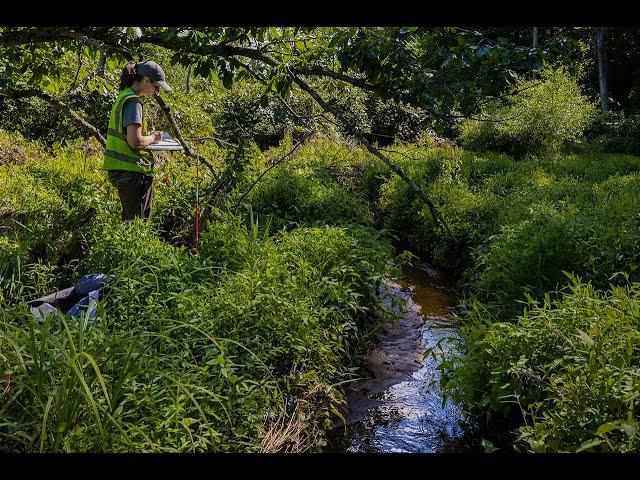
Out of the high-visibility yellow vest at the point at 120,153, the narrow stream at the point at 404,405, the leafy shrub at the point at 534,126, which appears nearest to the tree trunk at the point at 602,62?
the leafy shrub at the point at 534,126

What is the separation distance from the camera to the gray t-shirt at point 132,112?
16.0 ft

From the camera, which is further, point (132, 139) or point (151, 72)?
point (132, 139)

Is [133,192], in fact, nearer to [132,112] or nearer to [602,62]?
[132,112]

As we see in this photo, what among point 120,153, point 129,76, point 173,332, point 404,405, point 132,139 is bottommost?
point 404,405

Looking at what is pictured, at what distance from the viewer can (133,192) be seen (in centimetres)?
519

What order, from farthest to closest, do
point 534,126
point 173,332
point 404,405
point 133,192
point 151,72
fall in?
point 534,126, point 133,192, point 151,72, point 404,405, point 173,332

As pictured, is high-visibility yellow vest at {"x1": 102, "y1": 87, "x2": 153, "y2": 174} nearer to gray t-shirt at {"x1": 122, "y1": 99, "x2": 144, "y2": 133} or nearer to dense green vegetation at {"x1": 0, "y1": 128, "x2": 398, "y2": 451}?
gray t-shirt at {"x1": 122, "y1": 99, "x2": 144, "y2": 133}

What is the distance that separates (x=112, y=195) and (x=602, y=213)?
517cm

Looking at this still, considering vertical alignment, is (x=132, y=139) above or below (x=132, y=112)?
below

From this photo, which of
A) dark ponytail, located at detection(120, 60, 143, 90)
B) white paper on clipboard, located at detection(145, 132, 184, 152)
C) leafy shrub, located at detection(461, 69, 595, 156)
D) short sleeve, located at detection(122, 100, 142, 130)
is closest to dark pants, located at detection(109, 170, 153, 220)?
white paper on clipboard, located at detection(145, 132, 184, 152)

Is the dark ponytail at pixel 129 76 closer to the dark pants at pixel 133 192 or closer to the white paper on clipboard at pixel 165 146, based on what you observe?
the white paper on clipboard at pixel 165 146

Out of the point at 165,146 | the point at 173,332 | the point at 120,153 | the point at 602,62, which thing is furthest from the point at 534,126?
the point at 602,62
